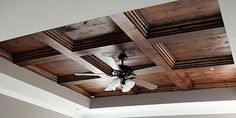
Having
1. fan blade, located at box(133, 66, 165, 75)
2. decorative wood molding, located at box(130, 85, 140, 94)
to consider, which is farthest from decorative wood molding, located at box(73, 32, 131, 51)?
decorative wood molding, located at box(130, 85, 140, 94)

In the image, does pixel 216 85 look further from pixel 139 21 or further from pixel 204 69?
pixel 139 21

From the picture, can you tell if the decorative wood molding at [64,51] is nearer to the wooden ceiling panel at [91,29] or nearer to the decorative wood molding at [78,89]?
the wooden ceiling panel at [91,29]

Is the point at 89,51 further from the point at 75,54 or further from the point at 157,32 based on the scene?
the point at 157,32

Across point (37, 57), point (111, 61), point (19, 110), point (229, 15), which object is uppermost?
point (37, 57)

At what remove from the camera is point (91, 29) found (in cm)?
301

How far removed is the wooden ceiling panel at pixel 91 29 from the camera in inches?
113

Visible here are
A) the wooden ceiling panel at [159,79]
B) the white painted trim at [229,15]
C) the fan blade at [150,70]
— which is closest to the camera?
the white painted trim at [229,15]

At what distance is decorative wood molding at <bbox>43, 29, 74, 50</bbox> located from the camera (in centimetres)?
302

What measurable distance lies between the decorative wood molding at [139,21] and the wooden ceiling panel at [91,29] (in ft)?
0.86

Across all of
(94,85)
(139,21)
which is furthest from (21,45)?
(94,85)

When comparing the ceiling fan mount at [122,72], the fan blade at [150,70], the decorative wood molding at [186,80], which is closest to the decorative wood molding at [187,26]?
the ceiling fan mount at [122,72]

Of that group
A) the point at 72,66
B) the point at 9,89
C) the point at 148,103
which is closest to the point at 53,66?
the point at 72,66

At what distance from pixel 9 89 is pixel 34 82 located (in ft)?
1.26

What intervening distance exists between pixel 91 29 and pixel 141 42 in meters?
0.53
